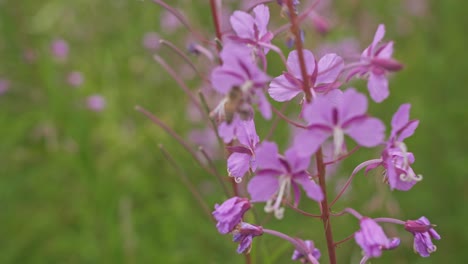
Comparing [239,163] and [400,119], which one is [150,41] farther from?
[400,119]

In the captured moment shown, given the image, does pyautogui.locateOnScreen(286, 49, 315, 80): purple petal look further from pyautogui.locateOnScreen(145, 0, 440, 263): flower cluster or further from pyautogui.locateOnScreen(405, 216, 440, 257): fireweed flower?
pyautogui.locateOnScreen(405, 216, 440, 257): fireweed flower

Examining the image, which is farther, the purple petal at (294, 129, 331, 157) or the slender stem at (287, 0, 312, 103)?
the slender stem at (287, 0, 312, 103)

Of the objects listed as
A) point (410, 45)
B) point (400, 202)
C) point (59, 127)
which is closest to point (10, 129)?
point (59, 127)

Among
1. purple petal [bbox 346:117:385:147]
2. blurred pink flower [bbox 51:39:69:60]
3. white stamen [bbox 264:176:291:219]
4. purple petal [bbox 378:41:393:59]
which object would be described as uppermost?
purple petal [bbox 378:41:393:59]

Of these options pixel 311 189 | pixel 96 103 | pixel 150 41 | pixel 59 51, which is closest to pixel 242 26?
pixel 311 189

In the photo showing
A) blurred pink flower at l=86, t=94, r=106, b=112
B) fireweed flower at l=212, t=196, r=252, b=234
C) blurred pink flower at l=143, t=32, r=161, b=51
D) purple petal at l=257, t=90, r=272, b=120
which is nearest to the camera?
purple petal at l=257, t=90, r=272, b=120

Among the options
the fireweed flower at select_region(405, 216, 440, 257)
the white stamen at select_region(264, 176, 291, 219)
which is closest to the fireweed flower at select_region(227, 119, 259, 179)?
the white stamen at select_region(264, 176, 291, 219)

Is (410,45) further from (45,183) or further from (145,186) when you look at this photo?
(45,183)
